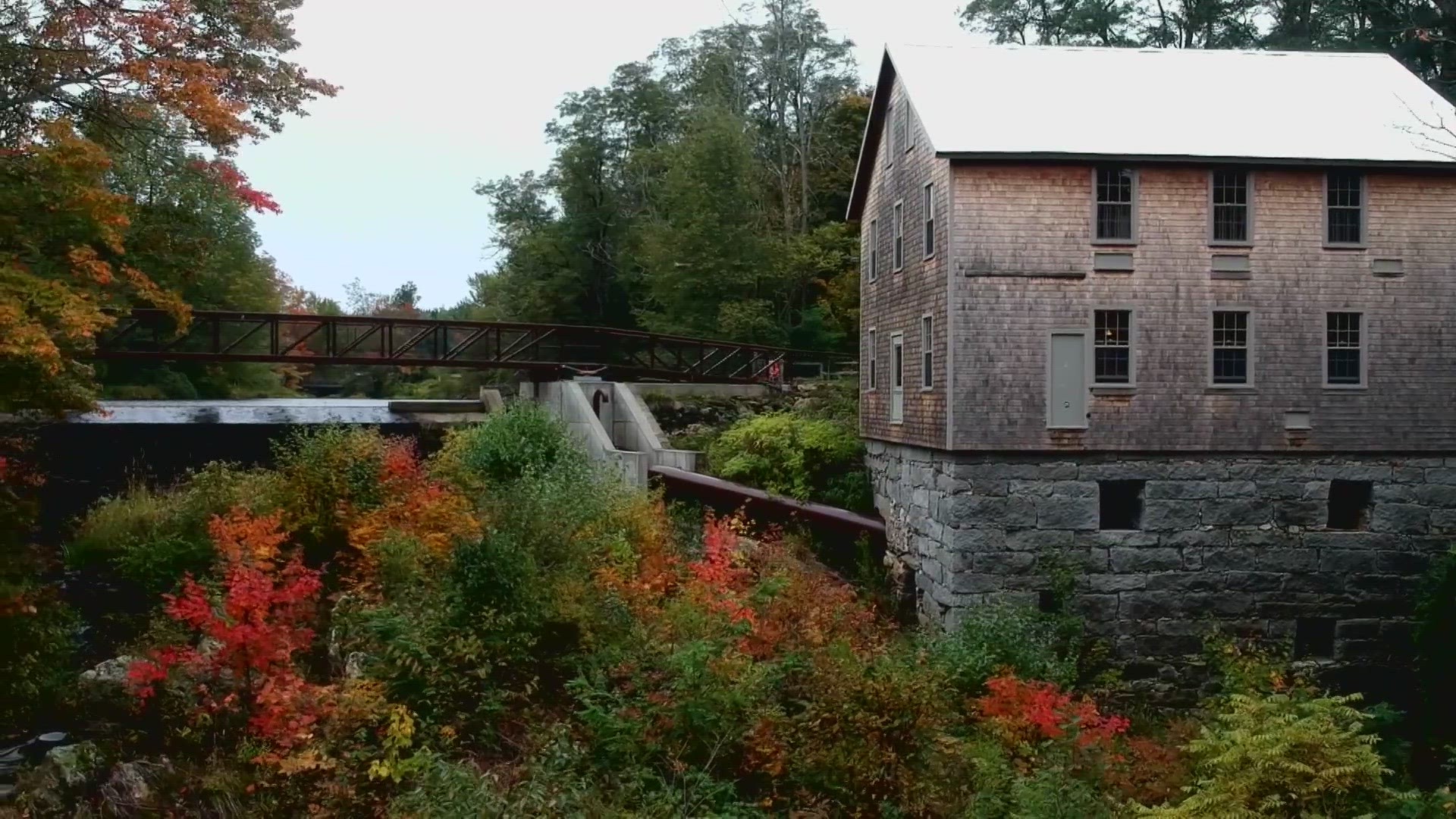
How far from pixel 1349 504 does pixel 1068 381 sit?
4.99 meters

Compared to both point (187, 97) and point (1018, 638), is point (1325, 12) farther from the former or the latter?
point (187, 97)

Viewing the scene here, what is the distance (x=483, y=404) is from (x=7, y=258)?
13.6m

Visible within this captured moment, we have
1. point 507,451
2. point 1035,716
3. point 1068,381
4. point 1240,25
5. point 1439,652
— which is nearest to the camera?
point 1035,716

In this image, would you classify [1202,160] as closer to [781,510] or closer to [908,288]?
[908,288]

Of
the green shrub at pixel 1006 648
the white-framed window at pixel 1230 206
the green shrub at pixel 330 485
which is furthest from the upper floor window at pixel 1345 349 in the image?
the green shrub at pixel 330 485

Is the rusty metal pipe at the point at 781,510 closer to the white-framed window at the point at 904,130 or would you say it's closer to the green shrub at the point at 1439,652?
the white-framed window at the point at 904,130

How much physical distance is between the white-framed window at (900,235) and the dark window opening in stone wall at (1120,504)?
520cm

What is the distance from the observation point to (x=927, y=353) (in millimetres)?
19391

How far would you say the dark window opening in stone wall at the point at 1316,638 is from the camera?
61.5 feet

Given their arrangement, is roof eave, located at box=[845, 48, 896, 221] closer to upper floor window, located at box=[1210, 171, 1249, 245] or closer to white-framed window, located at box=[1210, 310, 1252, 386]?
upper floor window, located at box=[1210, 171, 1249, 245]

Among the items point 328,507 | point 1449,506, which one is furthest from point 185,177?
point 1449,506

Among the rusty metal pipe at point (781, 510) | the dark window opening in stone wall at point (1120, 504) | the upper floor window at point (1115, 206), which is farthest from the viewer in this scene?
the rusty metal pipe at point (781, 510)

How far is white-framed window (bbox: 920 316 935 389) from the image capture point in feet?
62.9

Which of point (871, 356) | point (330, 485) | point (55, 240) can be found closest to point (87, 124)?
point (55, 240)
